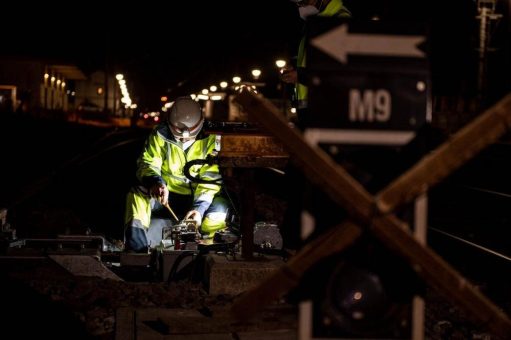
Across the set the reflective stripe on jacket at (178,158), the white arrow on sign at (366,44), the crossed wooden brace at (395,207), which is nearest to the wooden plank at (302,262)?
the crossed wooden brace at (395,207)

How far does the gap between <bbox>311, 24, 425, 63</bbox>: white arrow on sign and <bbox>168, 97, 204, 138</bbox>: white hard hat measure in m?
5.67

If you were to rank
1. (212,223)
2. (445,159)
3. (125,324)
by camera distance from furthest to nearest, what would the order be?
(212,223), (125,324), (445,159)

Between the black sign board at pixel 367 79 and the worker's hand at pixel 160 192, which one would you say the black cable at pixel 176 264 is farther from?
the black sign board at pixel 367 79

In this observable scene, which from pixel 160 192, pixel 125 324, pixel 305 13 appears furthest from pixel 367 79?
pixel 160 192

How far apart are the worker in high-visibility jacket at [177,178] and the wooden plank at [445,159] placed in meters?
5.71

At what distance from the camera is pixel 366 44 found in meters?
3.59

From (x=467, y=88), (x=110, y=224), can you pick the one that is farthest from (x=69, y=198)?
(x=467, y=88)

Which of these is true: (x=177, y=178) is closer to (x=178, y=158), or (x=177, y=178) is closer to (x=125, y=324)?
(x=178, y=158)

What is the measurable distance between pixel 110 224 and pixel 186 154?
14.5 feet

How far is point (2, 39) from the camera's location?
50.6 metres

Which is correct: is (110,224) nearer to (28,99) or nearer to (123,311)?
(123,311)

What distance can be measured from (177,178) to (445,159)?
265 inches

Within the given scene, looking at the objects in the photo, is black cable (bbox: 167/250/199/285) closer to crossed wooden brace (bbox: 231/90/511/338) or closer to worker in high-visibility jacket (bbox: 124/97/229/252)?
worker in high-visibility jacket (bbox: 124/97/229/252)

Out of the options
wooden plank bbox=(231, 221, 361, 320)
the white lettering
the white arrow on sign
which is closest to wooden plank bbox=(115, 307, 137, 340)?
wooden plank bbox=(231, 221, 361, 320)
